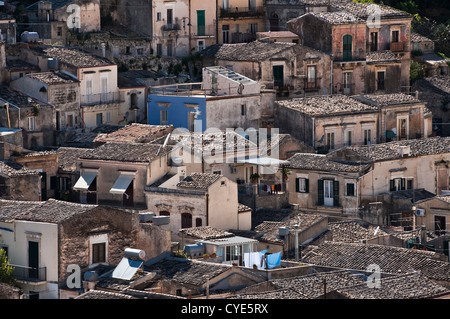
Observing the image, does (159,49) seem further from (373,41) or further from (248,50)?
(373,41)

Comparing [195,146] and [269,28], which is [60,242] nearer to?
[195,146]

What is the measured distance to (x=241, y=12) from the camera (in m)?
85.3

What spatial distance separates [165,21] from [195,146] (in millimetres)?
15955

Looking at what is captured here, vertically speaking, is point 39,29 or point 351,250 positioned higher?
point 39,29

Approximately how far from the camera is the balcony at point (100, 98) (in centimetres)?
7588

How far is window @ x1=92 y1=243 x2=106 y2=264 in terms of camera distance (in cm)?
5638

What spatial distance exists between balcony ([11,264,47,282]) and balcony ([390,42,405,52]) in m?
34.2

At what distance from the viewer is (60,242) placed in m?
55.5

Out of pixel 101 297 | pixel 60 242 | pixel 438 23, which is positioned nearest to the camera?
pixel 101 297

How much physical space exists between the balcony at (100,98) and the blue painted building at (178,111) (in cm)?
183

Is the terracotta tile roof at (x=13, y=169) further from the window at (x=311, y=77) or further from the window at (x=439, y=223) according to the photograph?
the window at (x=311, y=77)

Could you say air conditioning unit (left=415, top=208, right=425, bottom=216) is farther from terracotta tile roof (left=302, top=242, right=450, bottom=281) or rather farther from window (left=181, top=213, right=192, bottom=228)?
window (left=181, top=213, right=192, bottom=228)

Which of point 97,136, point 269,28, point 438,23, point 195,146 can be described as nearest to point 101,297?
point 195,146

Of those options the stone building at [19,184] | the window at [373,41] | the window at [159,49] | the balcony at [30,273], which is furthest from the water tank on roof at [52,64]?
the balcony at [30,273]
